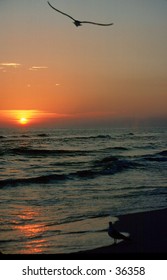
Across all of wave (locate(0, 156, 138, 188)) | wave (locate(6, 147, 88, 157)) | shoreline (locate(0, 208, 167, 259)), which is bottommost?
shoreline (locate(0, 208, 167, 259))

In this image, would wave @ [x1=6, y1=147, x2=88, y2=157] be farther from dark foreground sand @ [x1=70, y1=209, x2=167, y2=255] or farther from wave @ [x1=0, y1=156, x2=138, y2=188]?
dark foreground sand @ [x1=70, y1=209, x2=167, y2=255]

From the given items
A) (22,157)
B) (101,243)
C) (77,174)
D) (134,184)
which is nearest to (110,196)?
(134,184)

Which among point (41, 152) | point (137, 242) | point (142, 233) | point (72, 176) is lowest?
point (137, 242)

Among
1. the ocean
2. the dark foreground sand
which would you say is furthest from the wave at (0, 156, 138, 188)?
the dark foreground sand

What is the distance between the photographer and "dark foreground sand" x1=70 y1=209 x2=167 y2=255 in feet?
18.7

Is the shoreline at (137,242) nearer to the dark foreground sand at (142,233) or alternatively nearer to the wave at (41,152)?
the dark foreground sand at (142,233)

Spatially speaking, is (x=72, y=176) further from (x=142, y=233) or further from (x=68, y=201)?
(x=142, y=233)

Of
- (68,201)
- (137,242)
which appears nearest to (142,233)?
(137,242)

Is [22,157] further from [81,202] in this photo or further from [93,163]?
[81,202]

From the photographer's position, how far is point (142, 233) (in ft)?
21.6

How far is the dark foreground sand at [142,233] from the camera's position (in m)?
5.70
